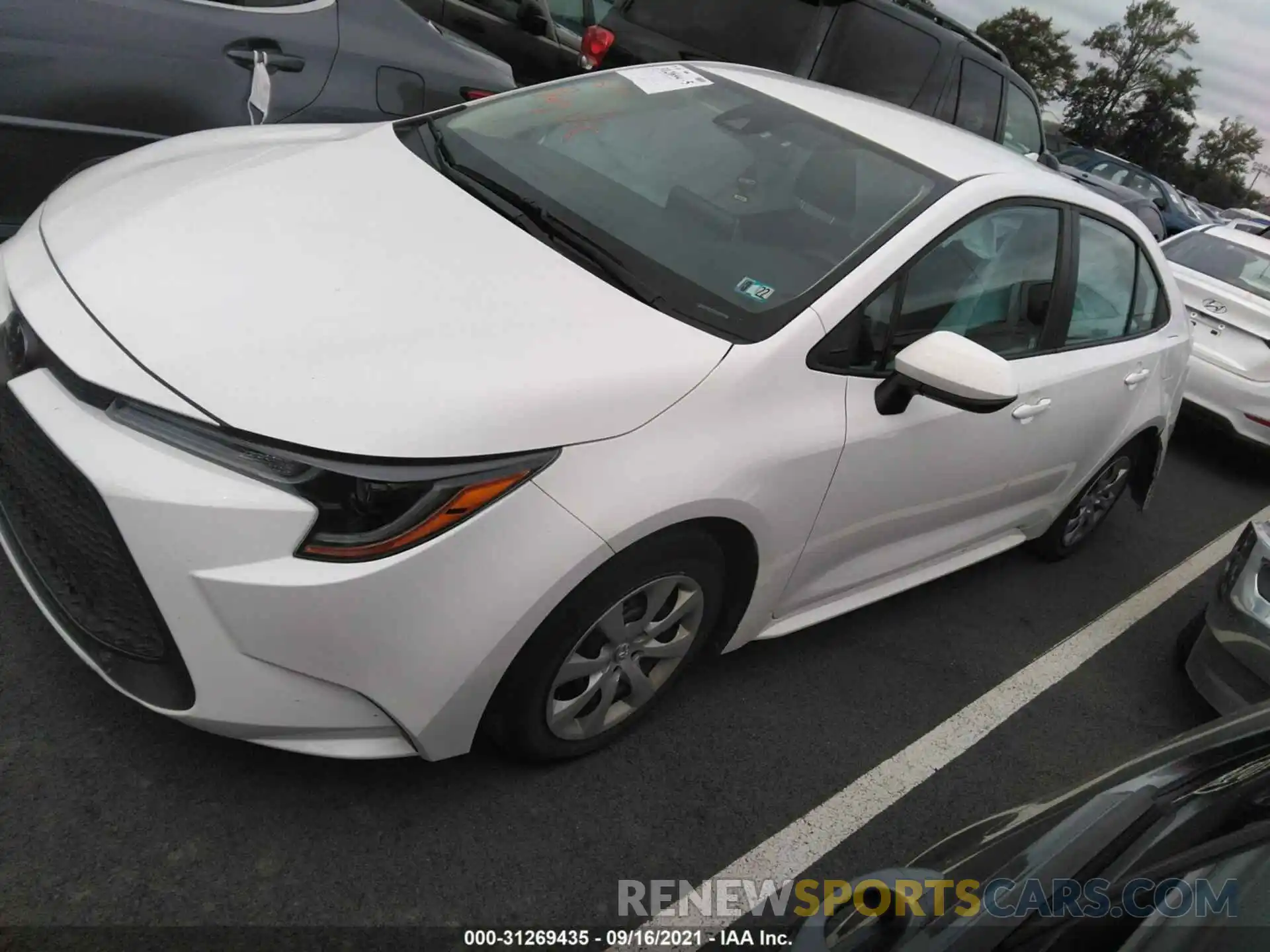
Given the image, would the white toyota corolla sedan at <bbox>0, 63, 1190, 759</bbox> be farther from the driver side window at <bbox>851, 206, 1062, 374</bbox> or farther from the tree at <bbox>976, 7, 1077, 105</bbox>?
the tree at <bbox>976, 7, 1077, 105</bbox>

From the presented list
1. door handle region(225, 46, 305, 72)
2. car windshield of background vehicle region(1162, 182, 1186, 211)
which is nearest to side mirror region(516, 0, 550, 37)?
door handle region(225, 46, 305, 72)

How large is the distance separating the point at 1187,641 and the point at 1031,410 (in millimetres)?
1329

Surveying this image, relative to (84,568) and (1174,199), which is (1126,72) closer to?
(1174,199)

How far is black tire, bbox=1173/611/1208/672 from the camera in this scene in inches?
152

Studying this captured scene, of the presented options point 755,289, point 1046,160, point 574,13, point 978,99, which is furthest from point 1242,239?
point 755,289

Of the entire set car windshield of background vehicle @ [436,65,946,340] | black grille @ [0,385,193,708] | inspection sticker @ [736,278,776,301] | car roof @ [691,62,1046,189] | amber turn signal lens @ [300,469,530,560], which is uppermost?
car roof @ [691,62,1046,189]

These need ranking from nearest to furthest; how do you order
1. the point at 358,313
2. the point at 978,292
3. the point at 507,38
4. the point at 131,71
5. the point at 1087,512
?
the point at 358,313
the point at 978,292
the point at 131,71
the point at 1087,512
the point at 507,38

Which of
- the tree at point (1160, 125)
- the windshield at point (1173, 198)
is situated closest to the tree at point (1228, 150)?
the tree at point (1160, 125)

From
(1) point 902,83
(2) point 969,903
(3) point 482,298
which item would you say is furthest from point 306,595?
(1) point 902,83

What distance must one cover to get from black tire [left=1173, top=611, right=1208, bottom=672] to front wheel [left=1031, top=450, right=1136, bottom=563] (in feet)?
2.04

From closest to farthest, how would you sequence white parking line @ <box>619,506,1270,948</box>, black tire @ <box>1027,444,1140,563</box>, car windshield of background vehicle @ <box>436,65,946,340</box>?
white parking line @ <box>619,506,1270,948</box> → car windshield of background vehicle @ <box>436,65,946,340</box> → black tire @ <box>1027,444,1140,563</box>

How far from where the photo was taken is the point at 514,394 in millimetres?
2057

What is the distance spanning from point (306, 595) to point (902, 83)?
5473 millimetres

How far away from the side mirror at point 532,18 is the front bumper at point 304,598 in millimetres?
4368
